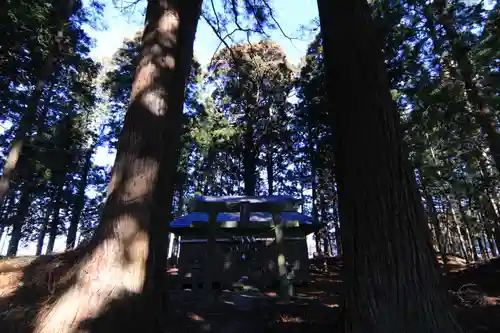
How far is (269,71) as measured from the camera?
65.5ft

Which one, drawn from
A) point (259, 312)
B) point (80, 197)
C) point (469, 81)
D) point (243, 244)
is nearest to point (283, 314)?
point (259, 312)

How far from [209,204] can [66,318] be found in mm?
6133

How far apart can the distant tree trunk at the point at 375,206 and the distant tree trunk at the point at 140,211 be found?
1.81 m

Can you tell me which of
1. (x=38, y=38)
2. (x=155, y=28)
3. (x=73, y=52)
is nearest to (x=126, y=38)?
(x=73, y=52)

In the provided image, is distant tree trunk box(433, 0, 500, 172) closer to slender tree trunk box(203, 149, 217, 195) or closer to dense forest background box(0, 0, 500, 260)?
dense forest background box(0, 0, 500, 260)

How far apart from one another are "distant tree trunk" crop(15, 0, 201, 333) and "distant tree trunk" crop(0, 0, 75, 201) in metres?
9.01

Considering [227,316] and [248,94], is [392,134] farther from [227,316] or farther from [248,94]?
[248,94]

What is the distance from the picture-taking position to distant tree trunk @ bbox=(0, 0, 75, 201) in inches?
362

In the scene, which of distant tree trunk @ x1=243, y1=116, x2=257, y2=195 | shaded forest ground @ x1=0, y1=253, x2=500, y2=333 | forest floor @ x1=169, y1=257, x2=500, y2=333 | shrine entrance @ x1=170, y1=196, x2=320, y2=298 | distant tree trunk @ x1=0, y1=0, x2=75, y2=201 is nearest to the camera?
shaded forest ground @ x1=0, y1=253, x2=500, y2=333

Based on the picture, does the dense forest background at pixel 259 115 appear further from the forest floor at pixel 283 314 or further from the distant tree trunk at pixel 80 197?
the forest floor at pixel 283 314

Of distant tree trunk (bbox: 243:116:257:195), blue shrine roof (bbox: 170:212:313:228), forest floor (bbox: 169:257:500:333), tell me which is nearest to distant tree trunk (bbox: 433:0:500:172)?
forest floor (bbox: 169:257:500:333)

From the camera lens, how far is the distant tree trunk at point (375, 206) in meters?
2.09

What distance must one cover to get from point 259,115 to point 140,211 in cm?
1853


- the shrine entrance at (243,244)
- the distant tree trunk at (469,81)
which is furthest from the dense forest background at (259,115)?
the shrine entrance at (243,244)
